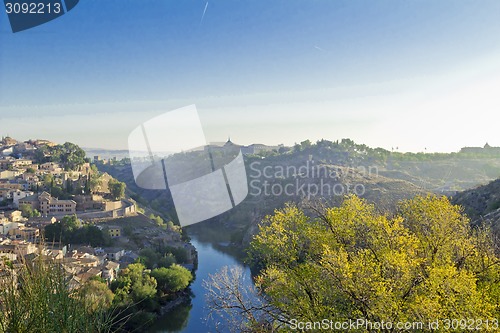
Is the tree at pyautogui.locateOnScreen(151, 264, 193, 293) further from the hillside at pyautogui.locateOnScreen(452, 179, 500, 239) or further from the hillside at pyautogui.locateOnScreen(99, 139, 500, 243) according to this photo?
the hillside at pyautogui.locateOnScreen(452, 179, 500, 239)

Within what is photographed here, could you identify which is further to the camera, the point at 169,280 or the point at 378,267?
the point at 169,280

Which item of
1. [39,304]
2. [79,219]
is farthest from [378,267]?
[79,219]

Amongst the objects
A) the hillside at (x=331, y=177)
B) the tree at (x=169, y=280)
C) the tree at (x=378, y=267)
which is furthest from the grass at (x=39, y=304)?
the hillside at (x=331, y=177)

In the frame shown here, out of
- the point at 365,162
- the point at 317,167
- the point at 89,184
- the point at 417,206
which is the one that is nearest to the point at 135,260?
the point at 89,184

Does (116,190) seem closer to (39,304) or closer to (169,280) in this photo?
(169,280)

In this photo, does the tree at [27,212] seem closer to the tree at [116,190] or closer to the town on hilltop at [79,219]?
the town on hilltop at [79,219]

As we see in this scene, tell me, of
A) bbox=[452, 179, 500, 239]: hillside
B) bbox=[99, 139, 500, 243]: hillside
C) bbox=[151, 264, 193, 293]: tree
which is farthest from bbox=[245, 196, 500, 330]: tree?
bbox=[99, 139, 500, 243]: hillside
